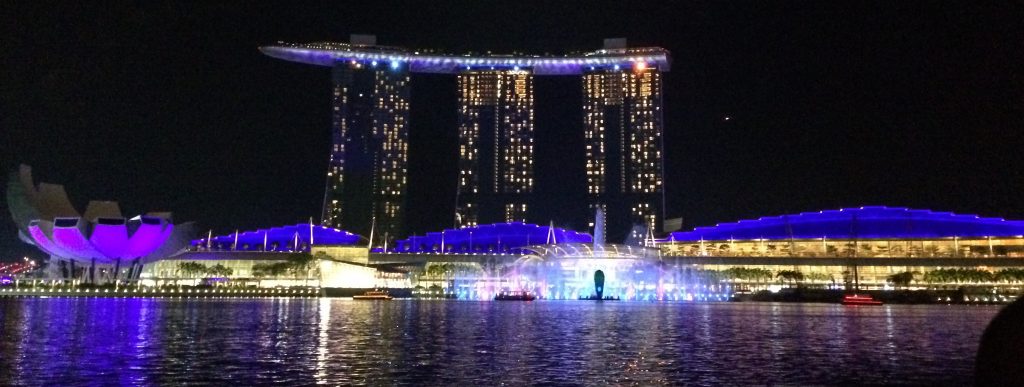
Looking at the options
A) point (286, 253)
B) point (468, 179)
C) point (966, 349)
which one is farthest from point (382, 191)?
point (966, 349)

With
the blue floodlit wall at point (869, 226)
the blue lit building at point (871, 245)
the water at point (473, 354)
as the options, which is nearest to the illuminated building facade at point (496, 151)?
the blue floodlit wall at point (869, 226)

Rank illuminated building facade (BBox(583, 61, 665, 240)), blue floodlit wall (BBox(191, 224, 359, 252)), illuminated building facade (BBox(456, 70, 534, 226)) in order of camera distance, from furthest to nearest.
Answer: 1. illuminated building facade (BBox(456, 70, 534, 226))
2. illuminated building facade (BBox(583, 61, 665, 240))
3. blue floodlit wall (BBox(191, 224, 359, 252))

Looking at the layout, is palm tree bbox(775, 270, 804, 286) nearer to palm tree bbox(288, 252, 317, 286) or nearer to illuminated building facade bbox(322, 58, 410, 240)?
palm tree bbox(288, 252, 317, 286)

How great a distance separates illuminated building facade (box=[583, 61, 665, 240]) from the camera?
15100 centimetres

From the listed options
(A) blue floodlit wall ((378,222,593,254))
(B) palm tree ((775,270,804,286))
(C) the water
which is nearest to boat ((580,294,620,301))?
(B) palm tree ((775,270,804,286))

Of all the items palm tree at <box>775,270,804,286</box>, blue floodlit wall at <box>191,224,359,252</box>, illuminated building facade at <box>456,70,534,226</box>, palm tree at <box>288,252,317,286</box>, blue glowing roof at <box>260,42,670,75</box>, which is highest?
blue glowing roof at <box>260,42,670,75</box>

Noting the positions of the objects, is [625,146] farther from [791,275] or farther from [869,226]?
[791,275]

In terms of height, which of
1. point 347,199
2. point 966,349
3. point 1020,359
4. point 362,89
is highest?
point 362,89

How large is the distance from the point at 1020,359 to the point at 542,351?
19.4m

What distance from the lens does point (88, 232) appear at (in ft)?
323

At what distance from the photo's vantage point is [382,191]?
15538 centimetres

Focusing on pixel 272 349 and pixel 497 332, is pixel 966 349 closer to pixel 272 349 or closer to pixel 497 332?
pixel 497 332

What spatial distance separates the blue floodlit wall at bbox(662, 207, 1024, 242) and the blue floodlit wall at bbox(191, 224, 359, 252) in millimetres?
58480

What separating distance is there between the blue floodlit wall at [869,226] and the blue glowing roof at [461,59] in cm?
4007
